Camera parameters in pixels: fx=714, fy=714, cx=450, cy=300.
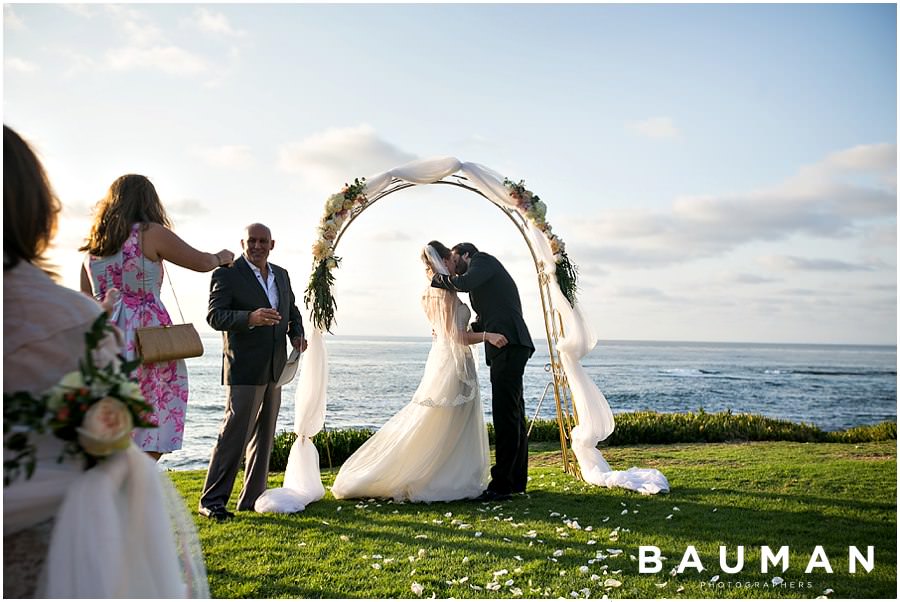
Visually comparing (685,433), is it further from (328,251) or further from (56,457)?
(56,457)

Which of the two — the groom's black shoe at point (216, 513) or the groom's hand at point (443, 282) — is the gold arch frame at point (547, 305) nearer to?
the groom's hand at point (443, 282)

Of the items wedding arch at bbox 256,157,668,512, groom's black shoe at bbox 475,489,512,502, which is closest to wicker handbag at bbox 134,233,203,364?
wedding arch at bbox 256,157,668,512

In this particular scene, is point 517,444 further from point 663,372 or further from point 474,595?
point 663,372

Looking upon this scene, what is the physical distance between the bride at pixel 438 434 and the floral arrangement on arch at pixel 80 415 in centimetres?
496

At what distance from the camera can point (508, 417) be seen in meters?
7.20

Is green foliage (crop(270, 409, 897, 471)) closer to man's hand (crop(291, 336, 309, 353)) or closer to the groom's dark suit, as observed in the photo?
man's hand (crop(291, 336, 309, 353))

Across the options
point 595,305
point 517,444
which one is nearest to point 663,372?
point 595,305

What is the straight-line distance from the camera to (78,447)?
2213mm

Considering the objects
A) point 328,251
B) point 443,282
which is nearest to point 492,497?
point 443,282

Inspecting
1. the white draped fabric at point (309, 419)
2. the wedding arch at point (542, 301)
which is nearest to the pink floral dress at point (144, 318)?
the white draped fabric at point (309, 419)

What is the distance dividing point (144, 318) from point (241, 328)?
1.62 metres

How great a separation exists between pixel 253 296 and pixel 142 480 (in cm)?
410

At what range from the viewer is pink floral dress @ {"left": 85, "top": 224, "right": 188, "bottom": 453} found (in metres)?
4.43

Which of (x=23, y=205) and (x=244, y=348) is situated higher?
(x=23, y=205)
